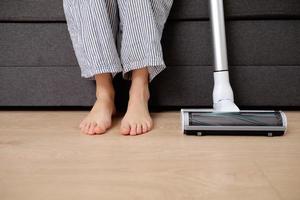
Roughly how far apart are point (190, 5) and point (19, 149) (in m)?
0.69

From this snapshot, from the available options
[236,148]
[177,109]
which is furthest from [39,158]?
[177,109]

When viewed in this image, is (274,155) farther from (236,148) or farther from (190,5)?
(190,5)

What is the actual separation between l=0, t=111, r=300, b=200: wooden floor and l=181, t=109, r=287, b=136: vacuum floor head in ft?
0.06

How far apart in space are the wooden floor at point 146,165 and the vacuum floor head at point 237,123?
2cm

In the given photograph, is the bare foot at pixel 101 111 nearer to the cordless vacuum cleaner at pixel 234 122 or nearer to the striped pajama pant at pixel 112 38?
the striped pajama pant at pixel 112 38

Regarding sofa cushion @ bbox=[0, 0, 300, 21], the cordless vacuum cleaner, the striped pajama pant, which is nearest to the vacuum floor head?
the cordless vacuum cleaner

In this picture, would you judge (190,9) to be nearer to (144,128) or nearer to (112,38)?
(112,38)

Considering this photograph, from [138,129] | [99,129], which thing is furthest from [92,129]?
[138,129]

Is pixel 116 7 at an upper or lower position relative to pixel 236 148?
upper

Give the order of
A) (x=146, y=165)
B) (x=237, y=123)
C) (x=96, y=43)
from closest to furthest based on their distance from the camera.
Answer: (x=146, y=165)
(x=237, y=123)
(x=96, y=43)

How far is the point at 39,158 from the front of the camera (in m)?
0.65

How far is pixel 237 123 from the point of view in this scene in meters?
0.77

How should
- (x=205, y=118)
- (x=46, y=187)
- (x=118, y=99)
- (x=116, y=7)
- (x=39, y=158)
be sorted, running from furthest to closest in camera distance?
(x=118, y=99) → (x=116, y=7) → (x=205, y=118) → (x=39, y=158) → (x=46, y=187)

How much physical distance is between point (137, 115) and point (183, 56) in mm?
297
